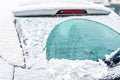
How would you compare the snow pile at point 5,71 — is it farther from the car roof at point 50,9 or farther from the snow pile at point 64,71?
the car roof at point 50,9

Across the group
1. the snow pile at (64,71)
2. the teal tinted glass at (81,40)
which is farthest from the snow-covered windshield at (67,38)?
the snow pile at (64,71)

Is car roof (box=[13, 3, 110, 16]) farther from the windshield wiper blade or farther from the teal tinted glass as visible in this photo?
the windshield wiper blade

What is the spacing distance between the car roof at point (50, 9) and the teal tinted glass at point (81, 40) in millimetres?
110

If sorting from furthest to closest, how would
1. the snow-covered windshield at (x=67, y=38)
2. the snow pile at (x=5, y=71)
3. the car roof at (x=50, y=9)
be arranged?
the car roof at (x=50, y=9) < the snow-covered windshield at (x=67, y=38) < the snow pile at (x=5, y=71)

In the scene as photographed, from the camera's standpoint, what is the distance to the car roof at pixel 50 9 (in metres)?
2.62

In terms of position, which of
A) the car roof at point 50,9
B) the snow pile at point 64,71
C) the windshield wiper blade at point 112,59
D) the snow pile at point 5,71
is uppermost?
the car roof at point 50,9

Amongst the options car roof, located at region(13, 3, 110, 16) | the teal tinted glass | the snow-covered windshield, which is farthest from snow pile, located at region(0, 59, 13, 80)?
car roof, located at region(13, 3, 110, 16)

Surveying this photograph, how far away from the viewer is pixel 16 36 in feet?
8.11

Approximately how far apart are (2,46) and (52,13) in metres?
0.55

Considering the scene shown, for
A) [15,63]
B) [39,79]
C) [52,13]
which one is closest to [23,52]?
[15,63]

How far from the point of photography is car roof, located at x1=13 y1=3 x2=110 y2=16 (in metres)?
2.62

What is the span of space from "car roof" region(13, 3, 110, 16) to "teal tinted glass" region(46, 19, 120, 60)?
0.11 meters

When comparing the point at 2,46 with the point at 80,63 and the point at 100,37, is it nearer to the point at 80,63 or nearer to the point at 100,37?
the point at 80,63

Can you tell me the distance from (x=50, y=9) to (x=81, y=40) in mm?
366
